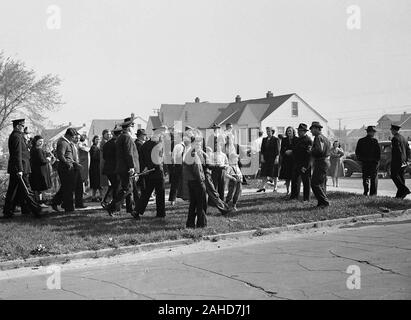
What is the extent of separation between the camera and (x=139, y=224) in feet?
31.0

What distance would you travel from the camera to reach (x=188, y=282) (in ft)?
19.3

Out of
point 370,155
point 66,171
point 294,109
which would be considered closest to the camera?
point 66,171

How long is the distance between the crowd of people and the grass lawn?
35cm

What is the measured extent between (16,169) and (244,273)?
5723 mm

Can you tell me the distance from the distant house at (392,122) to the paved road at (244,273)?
74.6 meters

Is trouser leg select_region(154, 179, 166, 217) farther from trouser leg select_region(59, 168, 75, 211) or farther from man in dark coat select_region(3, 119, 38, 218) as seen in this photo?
man in dark coat select_region(3, 119, 38, 218)

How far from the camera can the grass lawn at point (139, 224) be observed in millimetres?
7770

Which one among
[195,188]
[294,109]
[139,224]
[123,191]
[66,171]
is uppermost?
[294,109]

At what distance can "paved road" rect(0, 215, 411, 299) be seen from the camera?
5.40m

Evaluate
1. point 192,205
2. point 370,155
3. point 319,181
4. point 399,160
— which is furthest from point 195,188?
point 370,155

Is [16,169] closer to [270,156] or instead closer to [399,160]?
[270,156]

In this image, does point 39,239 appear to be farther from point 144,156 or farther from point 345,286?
point 345,286
